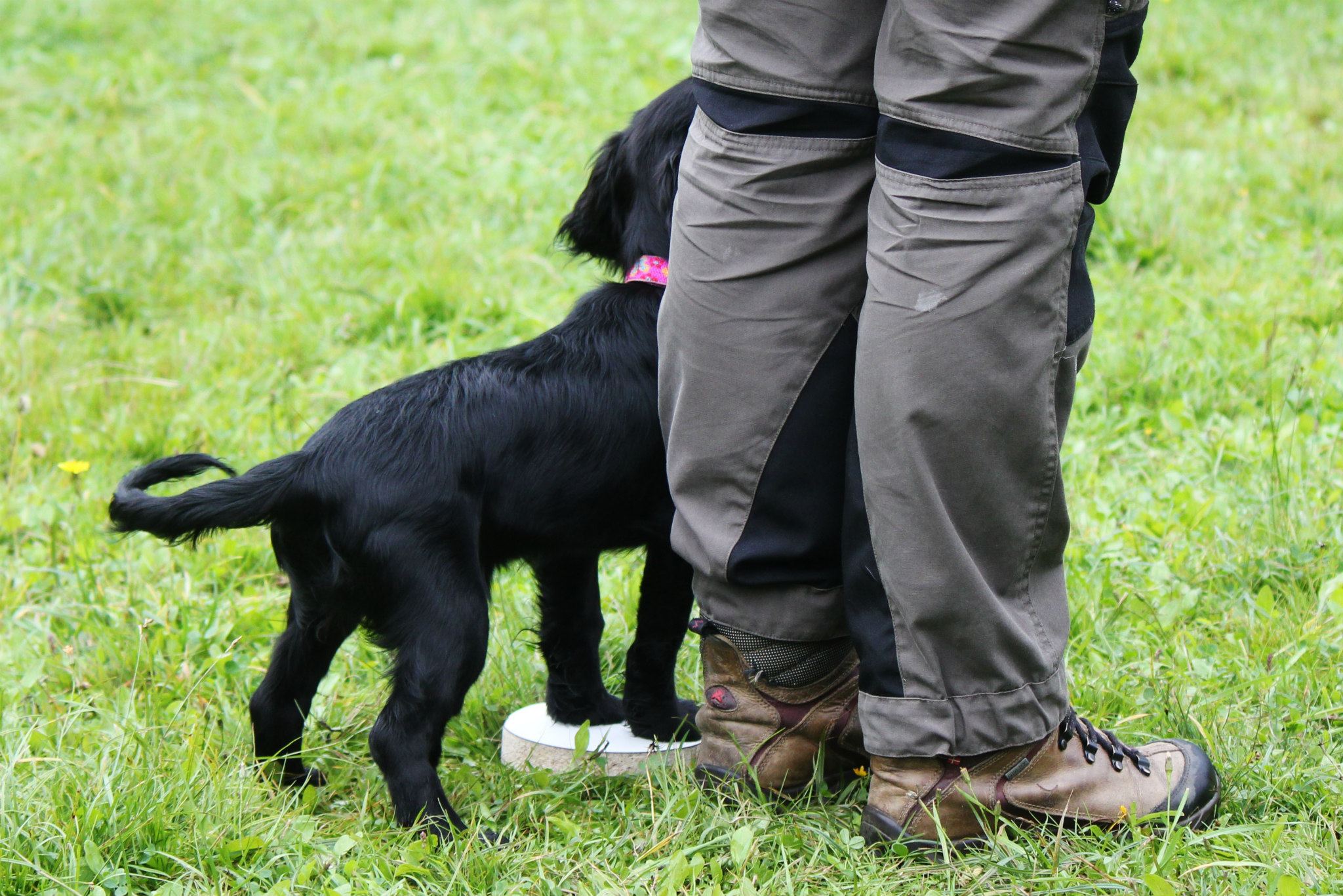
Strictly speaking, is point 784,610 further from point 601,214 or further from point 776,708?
point 601,214

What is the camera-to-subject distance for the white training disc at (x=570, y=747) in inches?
84.3

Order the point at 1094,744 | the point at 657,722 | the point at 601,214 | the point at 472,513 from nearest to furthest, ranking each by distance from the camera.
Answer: the point at 1094,744 → the point at 472,513 → the point at 657,722 → the point at 601,214

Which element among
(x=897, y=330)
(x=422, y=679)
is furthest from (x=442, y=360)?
(x=897, y=330)

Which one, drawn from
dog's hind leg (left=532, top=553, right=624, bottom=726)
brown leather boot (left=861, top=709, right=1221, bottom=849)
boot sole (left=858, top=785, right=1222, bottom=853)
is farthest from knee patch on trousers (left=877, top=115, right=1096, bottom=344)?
dog's hind leg (left=532, top=553, right=624, bottom=726)

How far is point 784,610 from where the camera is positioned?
1864mm

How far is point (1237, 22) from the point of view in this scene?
20.7ft

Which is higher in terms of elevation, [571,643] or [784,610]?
[784,610]

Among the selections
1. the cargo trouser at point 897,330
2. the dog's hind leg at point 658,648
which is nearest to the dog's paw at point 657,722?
the dog's hind leg at point 658,648

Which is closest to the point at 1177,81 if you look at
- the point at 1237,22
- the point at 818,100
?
the point at 1237,22

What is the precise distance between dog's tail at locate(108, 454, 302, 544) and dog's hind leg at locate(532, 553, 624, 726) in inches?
20.4

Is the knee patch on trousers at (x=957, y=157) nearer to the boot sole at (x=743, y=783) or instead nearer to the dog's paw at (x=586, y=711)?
the boot sole at (x=743, y=783)

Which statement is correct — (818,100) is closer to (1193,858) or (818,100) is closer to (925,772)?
(925,772)

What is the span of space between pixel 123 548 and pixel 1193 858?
2300 mm

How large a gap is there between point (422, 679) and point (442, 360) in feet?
5.96
